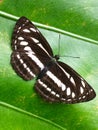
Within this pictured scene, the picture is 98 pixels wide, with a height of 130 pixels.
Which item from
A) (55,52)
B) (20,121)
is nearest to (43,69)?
(55,52)

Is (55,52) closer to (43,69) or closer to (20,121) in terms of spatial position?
(43,69)

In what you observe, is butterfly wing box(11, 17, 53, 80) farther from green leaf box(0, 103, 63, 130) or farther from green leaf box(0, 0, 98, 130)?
green leaf box(0, 103, 63, 130)

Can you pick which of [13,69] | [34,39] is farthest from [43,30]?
[13,69]

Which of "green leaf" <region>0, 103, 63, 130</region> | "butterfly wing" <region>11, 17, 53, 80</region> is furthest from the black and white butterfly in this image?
"green leaf" <region>0, 103, 63, 130</region>

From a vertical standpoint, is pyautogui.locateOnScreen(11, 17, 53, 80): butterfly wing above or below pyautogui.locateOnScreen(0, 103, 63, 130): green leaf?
above

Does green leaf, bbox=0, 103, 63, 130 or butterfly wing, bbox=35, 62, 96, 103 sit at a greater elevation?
butterfly wing, bbox=35, 62, 96, 103

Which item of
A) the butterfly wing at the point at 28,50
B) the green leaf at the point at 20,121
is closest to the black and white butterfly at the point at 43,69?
the butterfly wing at the point at 28,50

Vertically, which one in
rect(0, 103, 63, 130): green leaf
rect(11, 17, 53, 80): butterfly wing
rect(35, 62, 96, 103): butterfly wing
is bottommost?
rect(0, 103, 63, 130): green leaf
